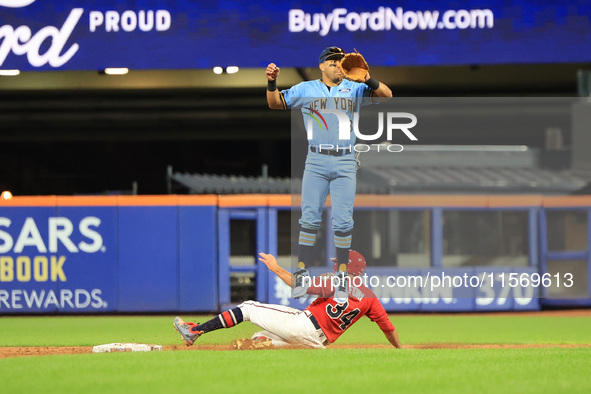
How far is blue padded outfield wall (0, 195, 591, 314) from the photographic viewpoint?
1284 centimetres

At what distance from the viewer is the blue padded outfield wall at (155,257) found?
1284 cm

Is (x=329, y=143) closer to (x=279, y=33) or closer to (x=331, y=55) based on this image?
(x=331, y=55)

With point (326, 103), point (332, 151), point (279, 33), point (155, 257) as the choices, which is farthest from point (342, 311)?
point (279, 33)

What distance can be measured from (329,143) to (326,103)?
38 centimetres

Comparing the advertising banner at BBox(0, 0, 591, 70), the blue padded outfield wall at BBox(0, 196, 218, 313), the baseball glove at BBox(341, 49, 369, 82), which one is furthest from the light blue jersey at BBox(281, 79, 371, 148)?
the blue padded outfield wall at BBox(0, 196, 218, 313)

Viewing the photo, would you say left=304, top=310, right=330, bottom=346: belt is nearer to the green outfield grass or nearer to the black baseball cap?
the green outfield grass

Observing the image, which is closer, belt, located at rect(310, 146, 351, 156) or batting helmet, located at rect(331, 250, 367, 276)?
belt, located at rect(310, 146, 351, 156)

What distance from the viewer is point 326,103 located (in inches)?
298

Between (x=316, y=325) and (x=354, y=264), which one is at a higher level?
(x=354, y=264)

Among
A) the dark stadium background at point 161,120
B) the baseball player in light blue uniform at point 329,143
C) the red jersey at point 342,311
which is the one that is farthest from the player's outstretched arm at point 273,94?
the dark stadium background at point 161,120

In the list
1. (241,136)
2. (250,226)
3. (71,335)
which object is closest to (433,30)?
(250,226)

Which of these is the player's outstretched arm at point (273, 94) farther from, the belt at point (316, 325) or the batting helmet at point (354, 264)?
the belt at point (316, 325)

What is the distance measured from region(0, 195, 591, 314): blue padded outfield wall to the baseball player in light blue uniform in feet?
17.2

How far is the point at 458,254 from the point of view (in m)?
12.9
